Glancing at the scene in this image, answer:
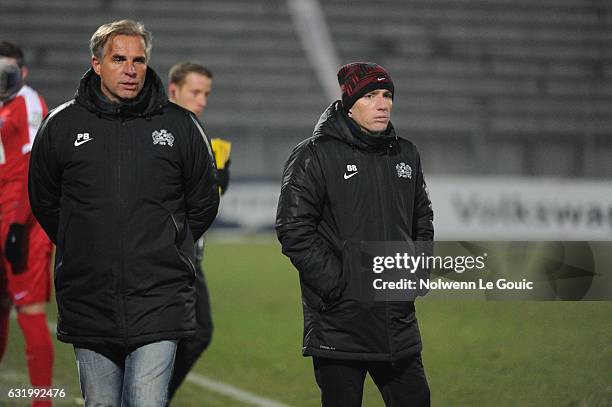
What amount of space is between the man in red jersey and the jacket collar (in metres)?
1.81

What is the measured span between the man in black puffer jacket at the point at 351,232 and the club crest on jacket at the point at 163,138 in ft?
1.57

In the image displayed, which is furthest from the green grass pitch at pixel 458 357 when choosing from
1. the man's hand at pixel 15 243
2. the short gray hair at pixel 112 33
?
the short gray hair at pixel 112 33

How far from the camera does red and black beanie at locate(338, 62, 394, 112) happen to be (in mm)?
3910

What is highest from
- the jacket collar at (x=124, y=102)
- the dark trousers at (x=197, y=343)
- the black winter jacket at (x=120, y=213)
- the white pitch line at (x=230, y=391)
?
the jacket collar at (x=124, y=102)

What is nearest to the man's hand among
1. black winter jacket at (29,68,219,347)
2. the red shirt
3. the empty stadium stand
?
the red shirt

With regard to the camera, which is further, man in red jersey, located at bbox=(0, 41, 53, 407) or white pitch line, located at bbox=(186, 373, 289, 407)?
white pitch line, located at bbox=(186, 373, 289, 407)

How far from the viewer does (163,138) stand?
3.73m

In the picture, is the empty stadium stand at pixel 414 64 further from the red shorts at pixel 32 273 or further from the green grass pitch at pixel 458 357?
the red shorts at pixel 32 273

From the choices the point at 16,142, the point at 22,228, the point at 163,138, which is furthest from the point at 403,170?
the point at 16,142

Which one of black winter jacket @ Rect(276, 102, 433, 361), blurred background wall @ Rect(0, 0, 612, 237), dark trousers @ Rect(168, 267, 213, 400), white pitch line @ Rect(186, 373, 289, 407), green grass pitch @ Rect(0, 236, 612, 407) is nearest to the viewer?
black winter jacket @ Rect(276, 102, 433, 361)

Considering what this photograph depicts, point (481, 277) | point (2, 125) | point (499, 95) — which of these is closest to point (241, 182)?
point (499, 95)

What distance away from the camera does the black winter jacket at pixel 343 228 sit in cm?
381

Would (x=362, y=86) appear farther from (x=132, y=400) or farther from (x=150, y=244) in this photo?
(x=132, y=400)

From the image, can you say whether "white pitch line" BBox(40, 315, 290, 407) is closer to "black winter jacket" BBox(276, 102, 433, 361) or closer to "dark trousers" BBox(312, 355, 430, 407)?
"dark trousers" BBox(312, 355, 430, 407)
